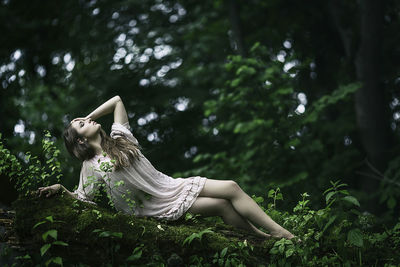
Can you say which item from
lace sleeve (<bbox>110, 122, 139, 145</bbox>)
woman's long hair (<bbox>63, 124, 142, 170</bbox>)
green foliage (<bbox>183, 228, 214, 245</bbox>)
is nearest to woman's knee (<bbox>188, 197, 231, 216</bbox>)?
green foliage (<bbox>183, 228, 214, 245</bbox>)

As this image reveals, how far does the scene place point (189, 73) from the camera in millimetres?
9562

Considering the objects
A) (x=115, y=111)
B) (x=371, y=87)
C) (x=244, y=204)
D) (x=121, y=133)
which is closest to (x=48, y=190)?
(x=121, y=133)

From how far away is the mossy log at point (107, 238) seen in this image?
3.23m

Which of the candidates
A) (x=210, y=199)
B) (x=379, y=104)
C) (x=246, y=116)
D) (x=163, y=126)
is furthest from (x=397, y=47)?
(x=210, y=199)

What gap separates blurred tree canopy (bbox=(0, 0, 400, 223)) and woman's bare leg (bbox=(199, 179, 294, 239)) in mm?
3219

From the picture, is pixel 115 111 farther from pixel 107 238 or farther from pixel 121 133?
pixel 107 238

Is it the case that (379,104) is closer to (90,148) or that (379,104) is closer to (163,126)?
(163,126)

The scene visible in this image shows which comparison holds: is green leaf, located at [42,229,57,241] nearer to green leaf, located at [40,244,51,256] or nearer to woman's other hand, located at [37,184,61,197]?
green leaf, located at [40,244,51,256]

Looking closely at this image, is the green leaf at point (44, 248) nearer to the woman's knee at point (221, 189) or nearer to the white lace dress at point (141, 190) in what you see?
the white lace dress at point (141, 190)

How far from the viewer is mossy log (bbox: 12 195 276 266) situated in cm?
323

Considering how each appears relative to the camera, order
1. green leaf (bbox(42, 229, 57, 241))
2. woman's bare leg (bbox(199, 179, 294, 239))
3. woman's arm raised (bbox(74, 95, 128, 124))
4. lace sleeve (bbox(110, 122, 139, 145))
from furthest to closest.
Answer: woman's arm raised (bbox(74, 95, 128, 124)) → lace sleeve (bbox(110, 122, 139, 145)) → woman's bare leg (bbox(199, 179, 294, 239)) → green leaf (bbox(42, 229, 57, 241))

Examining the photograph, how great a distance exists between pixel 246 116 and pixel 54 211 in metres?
4.62

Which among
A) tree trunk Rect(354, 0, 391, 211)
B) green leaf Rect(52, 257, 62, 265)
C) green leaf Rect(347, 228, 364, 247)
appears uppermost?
green leaf Rect(52, 257, 62, 265)

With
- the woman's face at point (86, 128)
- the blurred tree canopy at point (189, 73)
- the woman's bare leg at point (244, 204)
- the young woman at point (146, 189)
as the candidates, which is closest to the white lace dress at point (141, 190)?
the young woman at point (146, 189)
